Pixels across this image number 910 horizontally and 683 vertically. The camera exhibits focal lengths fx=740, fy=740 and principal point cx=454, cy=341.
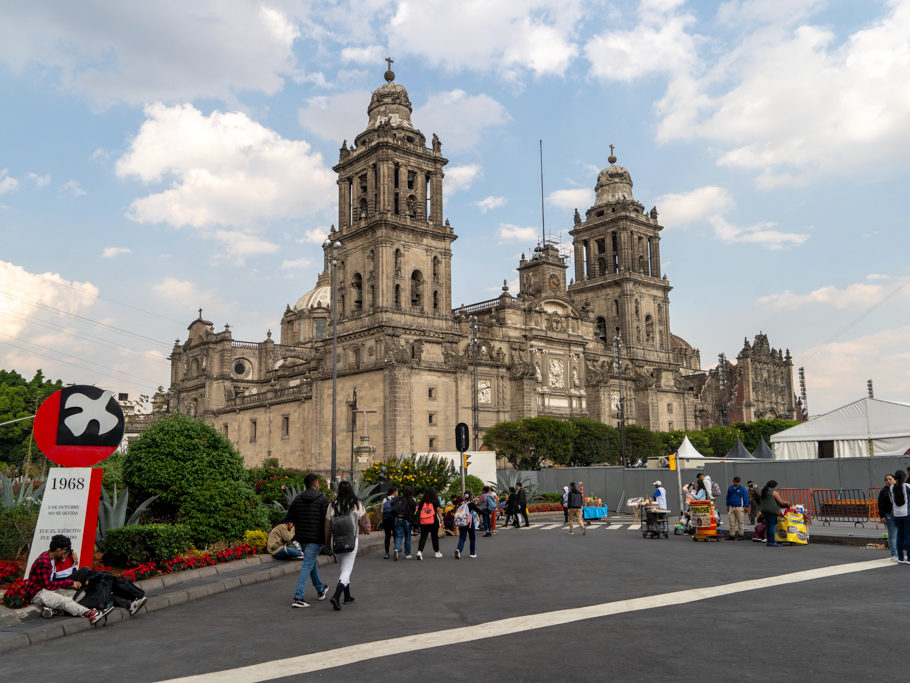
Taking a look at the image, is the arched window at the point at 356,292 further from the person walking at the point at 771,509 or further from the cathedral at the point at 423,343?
the person walking at the point at 771,509

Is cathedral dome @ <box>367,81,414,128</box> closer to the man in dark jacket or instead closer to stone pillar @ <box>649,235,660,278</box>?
stone pillar @ <box>649,235,660,278</box>

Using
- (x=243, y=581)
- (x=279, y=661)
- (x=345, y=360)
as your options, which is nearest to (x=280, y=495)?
(x=243, y=581)

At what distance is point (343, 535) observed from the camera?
34.0ft

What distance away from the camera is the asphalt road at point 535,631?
6.81 metres

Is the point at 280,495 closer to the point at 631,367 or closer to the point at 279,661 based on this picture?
the point at 279,661

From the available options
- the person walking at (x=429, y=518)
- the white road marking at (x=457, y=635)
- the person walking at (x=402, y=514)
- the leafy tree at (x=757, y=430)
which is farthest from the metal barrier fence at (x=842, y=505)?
the leafy tree at (x=757, y=430)

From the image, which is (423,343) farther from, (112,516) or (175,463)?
(112,516)

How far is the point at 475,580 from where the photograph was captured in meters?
12.5

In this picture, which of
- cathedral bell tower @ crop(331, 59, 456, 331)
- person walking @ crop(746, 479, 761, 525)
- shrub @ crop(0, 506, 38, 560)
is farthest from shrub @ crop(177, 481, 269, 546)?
cathedral bell tower @ crop(331, 59, 456, 331)

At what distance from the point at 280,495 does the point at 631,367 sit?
183 ft

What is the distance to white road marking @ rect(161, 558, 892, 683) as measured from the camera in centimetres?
693

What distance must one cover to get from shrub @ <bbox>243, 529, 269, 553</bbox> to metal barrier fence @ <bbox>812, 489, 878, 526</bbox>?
17.1 m

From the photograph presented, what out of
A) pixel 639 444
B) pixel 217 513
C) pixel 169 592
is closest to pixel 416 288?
pixel 639 444

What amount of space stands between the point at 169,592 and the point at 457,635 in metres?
5.34
